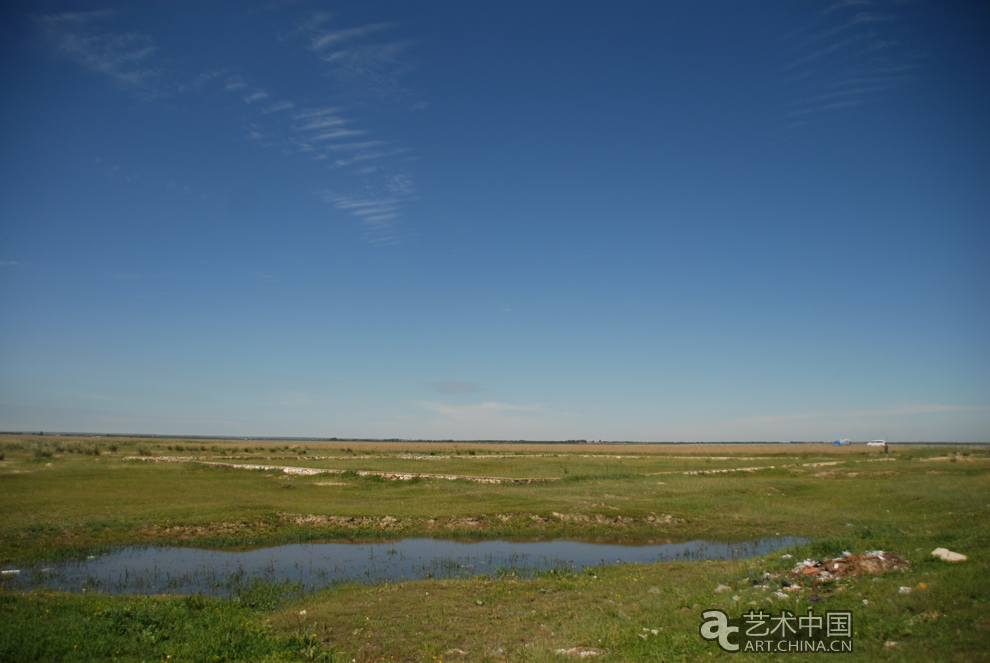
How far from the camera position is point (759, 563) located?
15.6 m

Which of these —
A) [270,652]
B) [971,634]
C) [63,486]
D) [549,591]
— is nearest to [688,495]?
[549,591]

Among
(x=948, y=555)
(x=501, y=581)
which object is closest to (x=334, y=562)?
(x=501, y=581)

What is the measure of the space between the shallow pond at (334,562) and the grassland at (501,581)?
5.72 ft

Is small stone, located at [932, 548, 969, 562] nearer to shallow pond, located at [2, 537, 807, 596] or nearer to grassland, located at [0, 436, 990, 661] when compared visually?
grassland, located at [0, 436, 990, 661]

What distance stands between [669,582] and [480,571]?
24.2 feet

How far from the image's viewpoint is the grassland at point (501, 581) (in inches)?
388

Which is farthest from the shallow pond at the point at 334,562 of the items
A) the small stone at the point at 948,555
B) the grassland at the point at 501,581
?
the small stone at the point at 948,555

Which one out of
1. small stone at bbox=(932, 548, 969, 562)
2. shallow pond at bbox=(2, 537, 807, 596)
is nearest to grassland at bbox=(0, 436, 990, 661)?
small stone at bbox=(932, 548, 969, 562)

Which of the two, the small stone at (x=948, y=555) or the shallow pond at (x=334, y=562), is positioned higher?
the small stone at (x=948, y=555)

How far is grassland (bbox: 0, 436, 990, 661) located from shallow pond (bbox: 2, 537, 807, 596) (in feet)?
5.72

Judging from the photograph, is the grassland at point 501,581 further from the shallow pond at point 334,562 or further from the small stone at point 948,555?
the shallow pond at point 334,562

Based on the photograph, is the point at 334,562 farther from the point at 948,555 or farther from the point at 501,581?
the point at 948,555

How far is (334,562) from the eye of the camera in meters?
20.8

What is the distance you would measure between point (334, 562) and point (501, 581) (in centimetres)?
796
